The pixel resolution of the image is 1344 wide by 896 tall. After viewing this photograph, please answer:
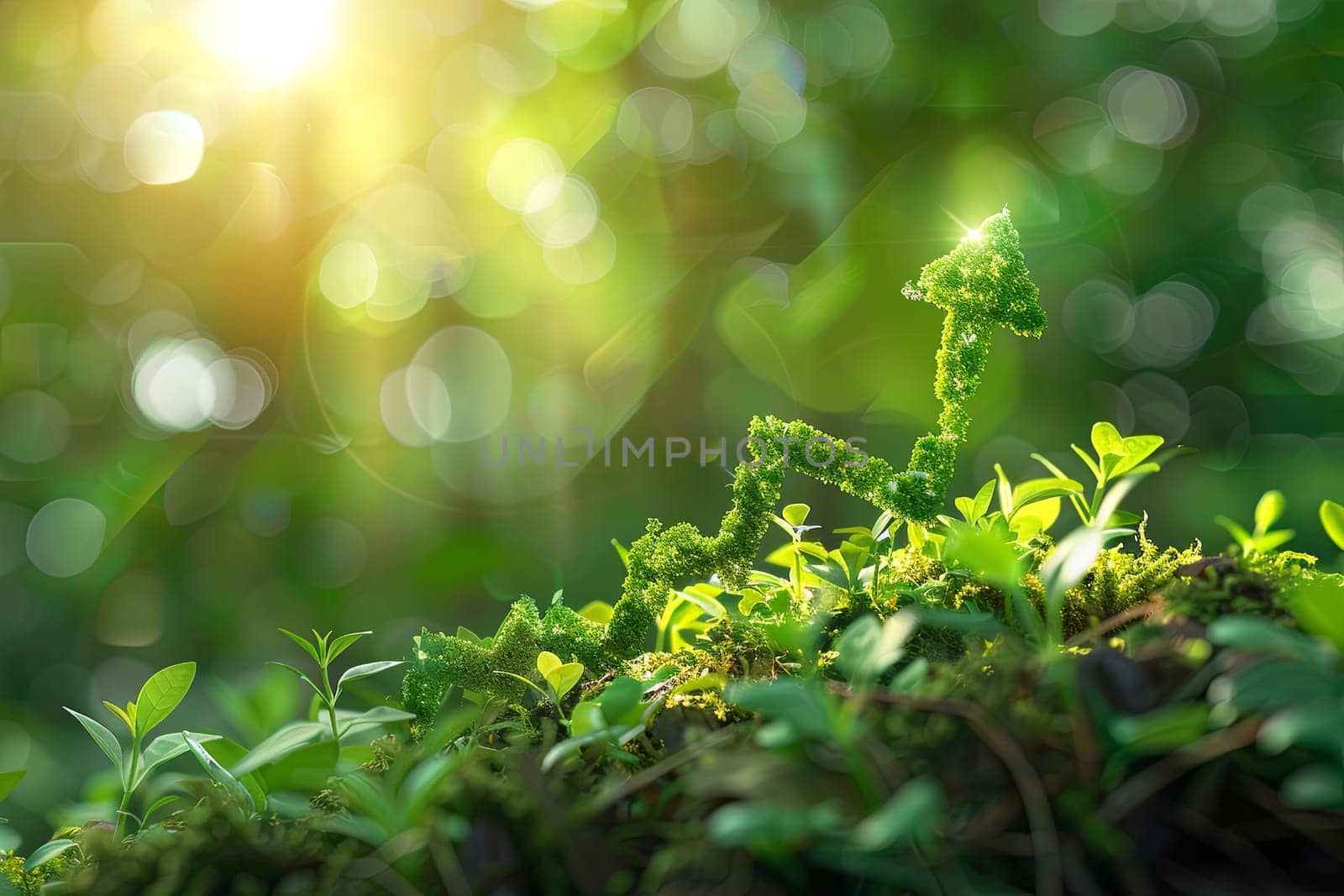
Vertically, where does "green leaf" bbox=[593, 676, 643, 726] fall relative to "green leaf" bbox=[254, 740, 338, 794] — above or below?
above

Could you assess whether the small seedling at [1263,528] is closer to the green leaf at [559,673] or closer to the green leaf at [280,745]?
the green leaf at [559,673]

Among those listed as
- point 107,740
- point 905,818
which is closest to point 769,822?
point 905,818

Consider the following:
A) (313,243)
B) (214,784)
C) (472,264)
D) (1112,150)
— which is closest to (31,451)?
(313,243)

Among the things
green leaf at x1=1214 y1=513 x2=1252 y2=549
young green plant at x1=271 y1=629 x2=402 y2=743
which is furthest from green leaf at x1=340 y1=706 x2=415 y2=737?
green leaf at x1=1214 y1=513 x2=1252 y2=549

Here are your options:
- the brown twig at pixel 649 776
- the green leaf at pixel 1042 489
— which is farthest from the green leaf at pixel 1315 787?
the green leaf at pixel 1042 489

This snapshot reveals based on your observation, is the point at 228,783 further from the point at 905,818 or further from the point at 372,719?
the point at 905,818

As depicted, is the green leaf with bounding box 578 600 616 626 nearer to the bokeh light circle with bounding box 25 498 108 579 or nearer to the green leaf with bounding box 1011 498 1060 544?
the green leaf with bounding box 1011 498 1060 544
